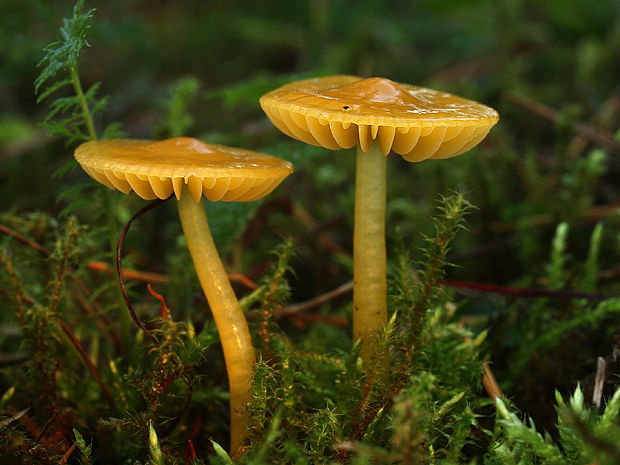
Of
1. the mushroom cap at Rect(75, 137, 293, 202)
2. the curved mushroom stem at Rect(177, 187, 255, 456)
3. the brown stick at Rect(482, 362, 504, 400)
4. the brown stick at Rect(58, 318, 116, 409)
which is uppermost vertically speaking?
the mushroom cap at Rect(75, 137, 293, 202)

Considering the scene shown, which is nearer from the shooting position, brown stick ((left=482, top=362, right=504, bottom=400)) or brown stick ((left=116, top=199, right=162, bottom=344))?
brown stick ((left=116, top=199, right=162, bottom=344))

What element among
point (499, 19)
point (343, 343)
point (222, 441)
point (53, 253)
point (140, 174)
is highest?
point (499, 19)

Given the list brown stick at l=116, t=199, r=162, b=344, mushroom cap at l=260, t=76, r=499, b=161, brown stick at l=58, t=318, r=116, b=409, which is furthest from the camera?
brown stick at l=58, t=318, r=116, b=409

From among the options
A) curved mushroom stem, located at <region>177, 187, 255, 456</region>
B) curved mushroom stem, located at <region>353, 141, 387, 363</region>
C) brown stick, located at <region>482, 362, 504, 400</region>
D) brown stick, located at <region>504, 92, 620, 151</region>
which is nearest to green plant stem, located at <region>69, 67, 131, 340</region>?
curved mushroom stem, located at <region>177, 187, 255, 456</region>

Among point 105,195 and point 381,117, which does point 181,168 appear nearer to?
point 381,117

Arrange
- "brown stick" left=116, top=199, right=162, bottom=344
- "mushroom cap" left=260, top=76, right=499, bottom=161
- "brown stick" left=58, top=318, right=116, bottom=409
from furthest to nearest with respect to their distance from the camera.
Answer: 1. "brown stick" left=58, top=318, right=116, bottom=409
2. "brown stick" left=116, top=199, right=162, bottom=344
3. "mushroom cap" left=260, top=76, right=499, bottom=161

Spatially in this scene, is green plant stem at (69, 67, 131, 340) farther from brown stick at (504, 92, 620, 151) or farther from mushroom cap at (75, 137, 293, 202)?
brown stick at (504, 92, 620, 151)

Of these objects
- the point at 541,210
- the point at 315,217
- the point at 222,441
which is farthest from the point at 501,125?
the point at 222,441

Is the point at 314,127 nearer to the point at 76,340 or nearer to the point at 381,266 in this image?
the point at 381,266

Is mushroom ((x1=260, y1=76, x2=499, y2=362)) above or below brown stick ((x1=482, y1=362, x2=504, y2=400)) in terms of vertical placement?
above
